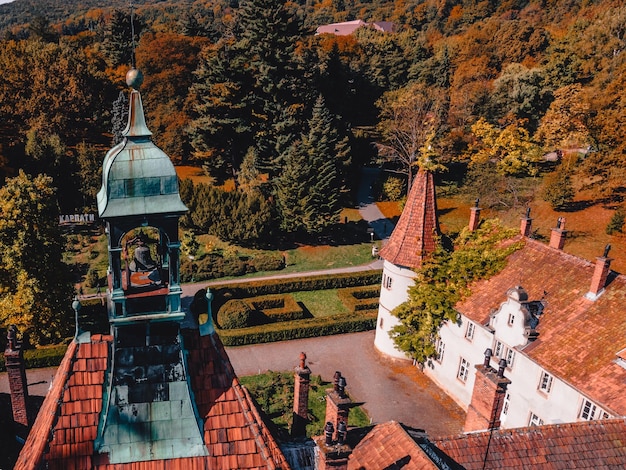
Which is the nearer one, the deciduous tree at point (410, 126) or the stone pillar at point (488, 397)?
the stone pillar at point (488, 397)

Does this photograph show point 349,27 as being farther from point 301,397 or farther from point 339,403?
point 339,403

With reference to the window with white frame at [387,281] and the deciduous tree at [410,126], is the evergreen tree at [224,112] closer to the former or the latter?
the deciduous tree at [410,126]

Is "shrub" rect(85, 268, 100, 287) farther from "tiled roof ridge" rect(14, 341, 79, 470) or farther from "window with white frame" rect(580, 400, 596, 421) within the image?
"window with white frame" rect(580, 400, 596, 421)

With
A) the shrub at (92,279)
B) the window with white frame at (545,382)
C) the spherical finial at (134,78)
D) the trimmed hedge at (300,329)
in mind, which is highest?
the spherical finial at (134,78)

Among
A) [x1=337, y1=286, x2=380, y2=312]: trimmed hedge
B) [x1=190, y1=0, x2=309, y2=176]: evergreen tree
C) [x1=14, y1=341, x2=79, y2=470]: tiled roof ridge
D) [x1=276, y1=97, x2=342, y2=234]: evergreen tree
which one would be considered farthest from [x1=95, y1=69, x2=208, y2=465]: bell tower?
[x1=190, y1=0, x2=309, y2=176]: evergreen tree

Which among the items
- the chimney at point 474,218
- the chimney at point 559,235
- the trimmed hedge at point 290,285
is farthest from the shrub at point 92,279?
the chimney at point 559,235

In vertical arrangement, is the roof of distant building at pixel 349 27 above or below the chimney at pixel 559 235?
above
